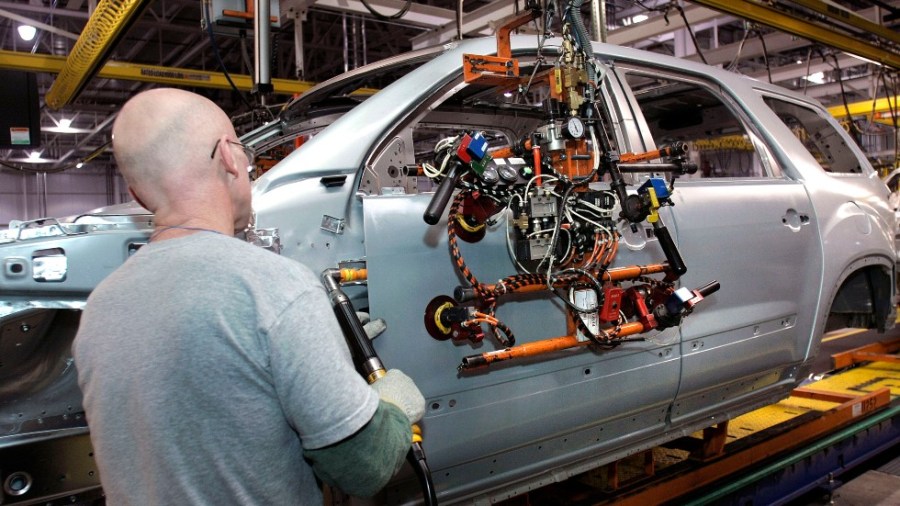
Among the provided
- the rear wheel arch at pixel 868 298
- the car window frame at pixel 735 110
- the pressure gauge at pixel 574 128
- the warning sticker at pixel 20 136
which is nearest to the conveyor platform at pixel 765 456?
the rear wheel arch at pixel 868 298

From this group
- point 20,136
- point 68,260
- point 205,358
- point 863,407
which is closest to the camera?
point 205,358

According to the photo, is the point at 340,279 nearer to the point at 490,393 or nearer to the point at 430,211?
the point at 430,211

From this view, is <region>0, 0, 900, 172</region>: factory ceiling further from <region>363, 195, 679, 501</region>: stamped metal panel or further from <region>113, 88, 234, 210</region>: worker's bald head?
<region>113, 88, 234, 210</region>: worker's bald head

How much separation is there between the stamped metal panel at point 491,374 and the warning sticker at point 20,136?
19.0ft

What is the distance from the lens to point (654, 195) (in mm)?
2191

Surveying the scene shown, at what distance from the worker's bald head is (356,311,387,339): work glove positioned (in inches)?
32.1

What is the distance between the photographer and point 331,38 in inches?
458

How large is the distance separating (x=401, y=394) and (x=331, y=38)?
11.2 m

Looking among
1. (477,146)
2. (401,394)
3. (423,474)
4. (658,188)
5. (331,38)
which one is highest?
(331,38)

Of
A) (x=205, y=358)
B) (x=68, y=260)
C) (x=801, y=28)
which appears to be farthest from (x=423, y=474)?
(x=801, y=28)

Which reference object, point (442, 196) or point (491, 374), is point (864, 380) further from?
point (442, 196)

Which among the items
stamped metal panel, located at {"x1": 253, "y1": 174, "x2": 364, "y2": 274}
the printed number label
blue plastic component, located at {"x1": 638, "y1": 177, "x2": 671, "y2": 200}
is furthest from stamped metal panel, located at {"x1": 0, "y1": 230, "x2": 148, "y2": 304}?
the printed number label

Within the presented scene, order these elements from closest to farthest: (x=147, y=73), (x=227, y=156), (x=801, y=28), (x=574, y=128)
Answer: (x=227, y=156) → (x=574, y=128) → (x=801, y=28) → (x=147, y=73)

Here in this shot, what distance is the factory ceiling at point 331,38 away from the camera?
4.50 metres
